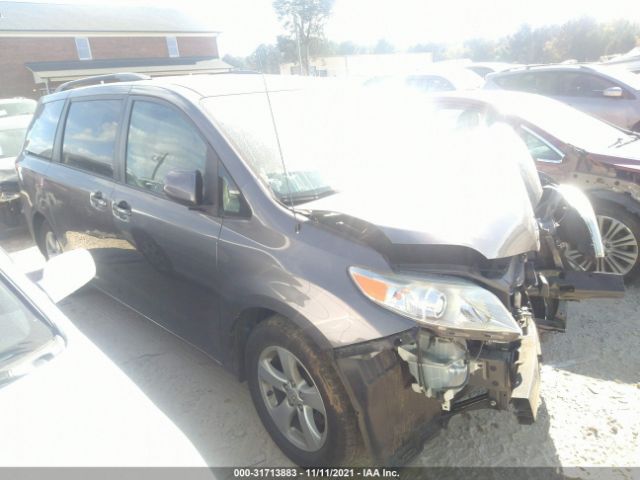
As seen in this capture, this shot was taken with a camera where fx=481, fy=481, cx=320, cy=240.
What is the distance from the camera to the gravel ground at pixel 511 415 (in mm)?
2445

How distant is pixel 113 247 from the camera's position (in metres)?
3.36

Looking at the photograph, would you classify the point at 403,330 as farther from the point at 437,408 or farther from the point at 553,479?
the point at 553,479

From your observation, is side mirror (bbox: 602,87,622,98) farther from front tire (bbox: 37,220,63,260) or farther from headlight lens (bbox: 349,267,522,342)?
front tire (bbox: 37,220,63,260)

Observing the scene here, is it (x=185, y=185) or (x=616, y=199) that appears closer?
(x=185, y=185)

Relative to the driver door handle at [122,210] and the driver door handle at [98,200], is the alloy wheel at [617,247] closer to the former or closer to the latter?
the driver door handle at [122,210]

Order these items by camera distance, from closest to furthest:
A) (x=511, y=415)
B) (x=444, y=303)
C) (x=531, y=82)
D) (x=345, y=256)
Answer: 1. (x=444, y=303)
2. (x=345, y=256)
3. (x=511, y=415)
4. (x=531, y=82)

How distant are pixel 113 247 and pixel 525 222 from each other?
265cm

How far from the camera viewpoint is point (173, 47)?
40.3m

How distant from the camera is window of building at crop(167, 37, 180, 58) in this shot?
4003 cm

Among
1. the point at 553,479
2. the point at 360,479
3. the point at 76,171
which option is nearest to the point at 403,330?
the point at 360,479

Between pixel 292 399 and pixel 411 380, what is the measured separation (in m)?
0.63

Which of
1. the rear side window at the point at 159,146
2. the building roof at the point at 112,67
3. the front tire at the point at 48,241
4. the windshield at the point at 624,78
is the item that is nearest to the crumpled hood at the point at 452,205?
the rear side window at the point at 159,146

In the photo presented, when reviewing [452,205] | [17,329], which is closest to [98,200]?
[17,329]

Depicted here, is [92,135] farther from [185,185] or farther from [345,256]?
[345,256]
